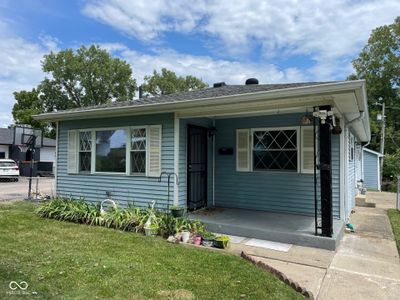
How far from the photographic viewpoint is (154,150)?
685 centimetres

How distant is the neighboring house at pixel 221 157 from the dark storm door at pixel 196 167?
2 cm

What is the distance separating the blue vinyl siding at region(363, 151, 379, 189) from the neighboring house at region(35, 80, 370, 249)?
13.3m

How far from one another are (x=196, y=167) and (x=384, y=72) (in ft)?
89.2

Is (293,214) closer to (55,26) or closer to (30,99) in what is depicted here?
(55,26)

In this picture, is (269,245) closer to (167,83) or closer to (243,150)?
(243,150)

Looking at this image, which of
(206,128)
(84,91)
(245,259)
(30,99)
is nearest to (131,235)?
(245,259)

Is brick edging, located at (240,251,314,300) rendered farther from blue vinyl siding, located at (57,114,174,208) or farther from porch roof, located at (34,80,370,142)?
blue vinyl siding, located at (57,114,174,208)

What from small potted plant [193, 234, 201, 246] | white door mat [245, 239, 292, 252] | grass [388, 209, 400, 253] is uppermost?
small potted plant [193, 234, 201, 246]

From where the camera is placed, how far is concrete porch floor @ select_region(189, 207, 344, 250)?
202 inches

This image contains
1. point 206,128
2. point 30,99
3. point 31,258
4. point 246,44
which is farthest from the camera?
point 30,99

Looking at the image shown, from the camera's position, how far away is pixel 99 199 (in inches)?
304

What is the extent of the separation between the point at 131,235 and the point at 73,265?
1.72 meters

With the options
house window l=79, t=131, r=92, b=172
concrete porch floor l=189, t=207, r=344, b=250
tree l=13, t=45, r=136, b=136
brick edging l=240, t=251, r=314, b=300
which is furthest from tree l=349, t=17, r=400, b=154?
brick edging l=240, t=251, r=314, b=300

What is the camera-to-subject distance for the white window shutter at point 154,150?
678 centimetres
